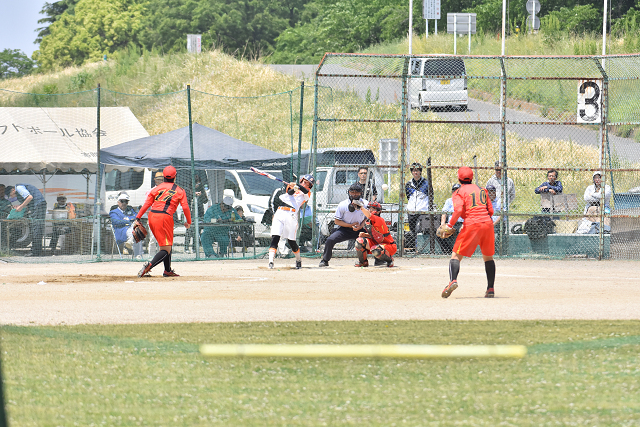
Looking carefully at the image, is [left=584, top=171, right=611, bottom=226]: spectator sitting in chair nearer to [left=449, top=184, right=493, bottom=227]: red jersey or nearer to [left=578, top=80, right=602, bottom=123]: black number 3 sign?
[left=578, top=80, right=602, bottom=123]: black number 3 sign

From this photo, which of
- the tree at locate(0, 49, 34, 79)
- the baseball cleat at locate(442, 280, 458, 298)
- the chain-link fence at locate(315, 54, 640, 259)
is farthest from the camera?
the tree at locate(0, 49, 34, 79)

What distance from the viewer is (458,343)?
755 cm

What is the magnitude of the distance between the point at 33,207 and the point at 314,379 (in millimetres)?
13438

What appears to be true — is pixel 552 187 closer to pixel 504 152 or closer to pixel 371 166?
pixel 504 152

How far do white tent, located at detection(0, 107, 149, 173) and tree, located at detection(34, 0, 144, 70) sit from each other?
51.1 meters

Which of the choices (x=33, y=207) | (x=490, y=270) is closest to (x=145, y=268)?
(x=490, y=270)

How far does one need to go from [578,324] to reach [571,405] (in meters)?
3.48

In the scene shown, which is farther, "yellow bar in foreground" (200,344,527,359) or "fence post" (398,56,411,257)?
"fence post" (398,56,411,257)

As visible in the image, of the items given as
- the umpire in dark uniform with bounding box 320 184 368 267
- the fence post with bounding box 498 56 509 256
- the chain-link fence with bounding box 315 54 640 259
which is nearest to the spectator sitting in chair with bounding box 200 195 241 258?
the chain-link fence with bounding box 315 54 640 259

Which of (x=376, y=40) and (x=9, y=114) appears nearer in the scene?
(x=9, y=114)

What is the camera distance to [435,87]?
18203mm

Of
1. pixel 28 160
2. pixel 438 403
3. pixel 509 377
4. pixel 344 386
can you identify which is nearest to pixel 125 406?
pixel 344 386

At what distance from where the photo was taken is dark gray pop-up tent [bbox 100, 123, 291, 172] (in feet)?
59.2

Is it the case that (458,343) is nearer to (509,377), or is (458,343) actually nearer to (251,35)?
(509,377)
